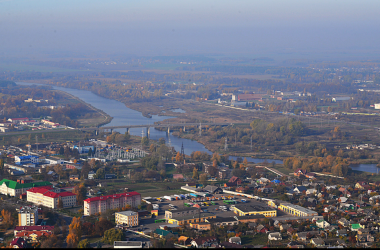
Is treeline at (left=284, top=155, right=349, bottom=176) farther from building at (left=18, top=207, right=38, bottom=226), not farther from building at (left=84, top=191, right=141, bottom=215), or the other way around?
building at (left=18, top=207, right=38, bottom=226)

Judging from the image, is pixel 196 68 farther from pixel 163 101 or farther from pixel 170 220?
pixel 170 220

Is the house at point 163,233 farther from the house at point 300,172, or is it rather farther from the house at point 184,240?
the house at point 300,172

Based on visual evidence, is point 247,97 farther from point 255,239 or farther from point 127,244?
point 127,244

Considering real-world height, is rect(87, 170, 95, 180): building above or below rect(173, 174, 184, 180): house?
above

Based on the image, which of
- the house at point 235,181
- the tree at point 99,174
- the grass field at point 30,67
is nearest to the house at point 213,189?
the house at point 235,181

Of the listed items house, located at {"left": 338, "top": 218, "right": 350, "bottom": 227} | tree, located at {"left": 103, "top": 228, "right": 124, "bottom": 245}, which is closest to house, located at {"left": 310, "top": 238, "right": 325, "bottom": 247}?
house, located at {"left": 338, "top": 218, "right": 350, "bottom": 227}
